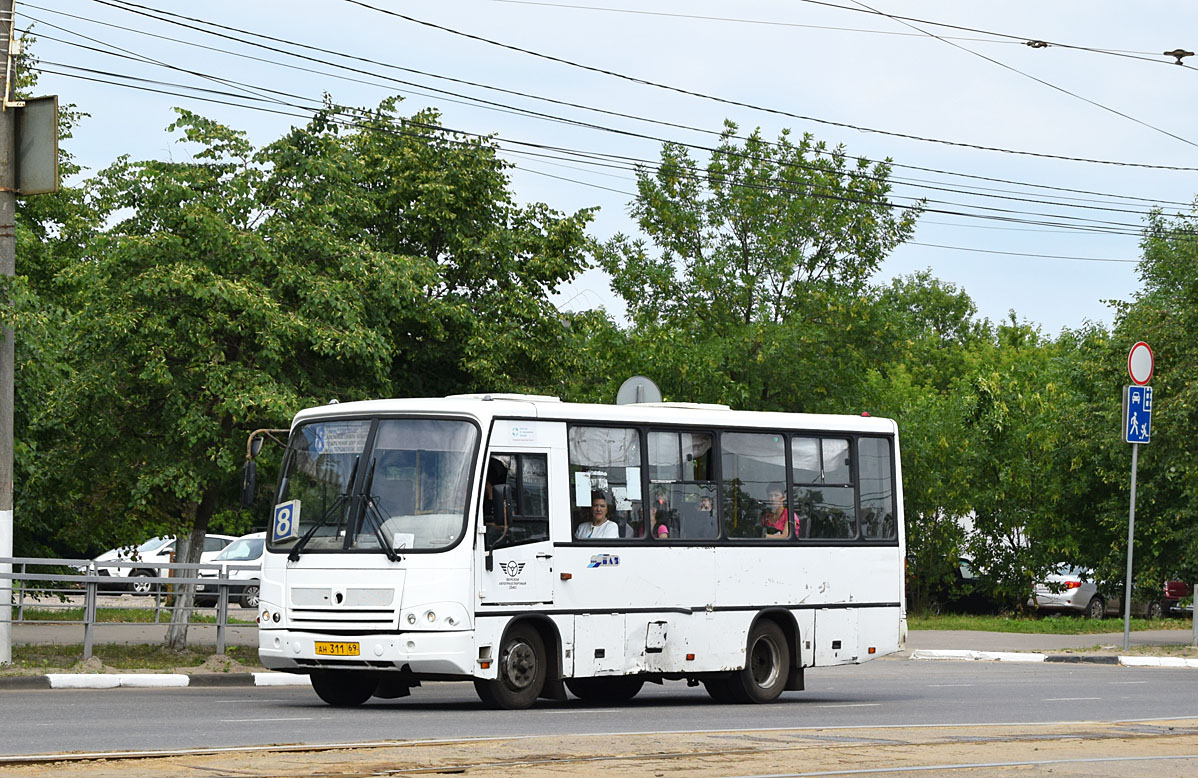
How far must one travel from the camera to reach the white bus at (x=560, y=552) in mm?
15961

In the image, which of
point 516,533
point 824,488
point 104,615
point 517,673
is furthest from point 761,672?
point 104,615

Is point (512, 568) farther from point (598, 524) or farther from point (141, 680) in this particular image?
point (141, 680)

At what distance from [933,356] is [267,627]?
252ft

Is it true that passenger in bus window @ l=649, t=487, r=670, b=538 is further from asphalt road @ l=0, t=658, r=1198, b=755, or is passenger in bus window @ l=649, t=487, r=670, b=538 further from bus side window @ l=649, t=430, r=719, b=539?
asphalt road @ l=0, t=658, r=1198, b=755

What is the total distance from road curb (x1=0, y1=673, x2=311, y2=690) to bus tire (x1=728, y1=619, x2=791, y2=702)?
5596mm

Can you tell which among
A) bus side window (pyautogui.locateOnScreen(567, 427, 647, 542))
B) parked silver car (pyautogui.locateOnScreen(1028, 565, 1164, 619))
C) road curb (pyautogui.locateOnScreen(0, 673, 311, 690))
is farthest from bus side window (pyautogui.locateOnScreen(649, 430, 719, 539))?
parked silver car (pyautogui.locateOnScreen(1028, 565, 1164, 619))

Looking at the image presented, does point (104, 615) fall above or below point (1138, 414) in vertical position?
below

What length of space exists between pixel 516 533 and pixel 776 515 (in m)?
3.66

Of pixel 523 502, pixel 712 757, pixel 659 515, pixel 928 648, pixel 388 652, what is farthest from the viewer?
pixel 928 648

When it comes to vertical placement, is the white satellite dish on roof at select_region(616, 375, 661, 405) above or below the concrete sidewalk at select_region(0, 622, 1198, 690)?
above

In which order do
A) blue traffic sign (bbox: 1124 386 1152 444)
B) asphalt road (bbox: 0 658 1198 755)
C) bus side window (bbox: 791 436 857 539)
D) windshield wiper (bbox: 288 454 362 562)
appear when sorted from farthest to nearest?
blue traffic sign (bbox: 1124 386 1152 444) → bus side window (bbox: 791 436 857 539) → windshield wiper (bbox: 288 454 362 562) → asphalt road (bbox: 0 658 1198 755)

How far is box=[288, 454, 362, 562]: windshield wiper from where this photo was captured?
16438 mm

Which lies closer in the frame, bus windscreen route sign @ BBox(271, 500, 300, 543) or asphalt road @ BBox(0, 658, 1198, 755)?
asphalt road @ BBox(0, 658, 1198, 755)

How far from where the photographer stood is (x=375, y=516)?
16172 mm
